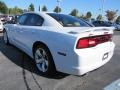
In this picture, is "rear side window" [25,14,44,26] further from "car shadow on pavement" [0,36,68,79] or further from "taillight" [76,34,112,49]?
"taillight" [76,34,112,49]

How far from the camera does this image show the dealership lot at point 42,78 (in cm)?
491

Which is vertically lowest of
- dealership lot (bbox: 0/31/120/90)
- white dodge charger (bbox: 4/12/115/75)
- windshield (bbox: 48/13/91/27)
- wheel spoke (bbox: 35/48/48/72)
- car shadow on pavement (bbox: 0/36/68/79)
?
dealership lot (bbox: 0/31/120/90)

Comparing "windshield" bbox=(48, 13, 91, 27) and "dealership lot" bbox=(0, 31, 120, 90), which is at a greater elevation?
"windshield" bbox=(48, 13, 91, 27)

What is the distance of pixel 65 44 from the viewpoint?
15.9 ft

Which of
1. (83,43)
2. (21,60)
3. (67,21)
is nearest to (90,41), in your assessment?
(83,43)

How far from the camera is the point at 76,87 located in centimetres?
492

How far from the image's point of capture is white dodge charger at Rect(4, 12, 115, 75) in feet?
15.6

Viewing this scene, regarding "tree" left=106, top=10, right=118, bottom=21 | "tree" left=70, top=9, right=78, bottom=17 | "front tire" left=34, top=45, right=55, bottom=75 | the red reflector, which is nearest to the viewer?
the red reflector

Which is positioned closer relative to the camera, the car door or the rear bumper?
the rear bumper

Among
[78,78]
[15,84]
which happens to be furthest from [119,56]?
[15,84]

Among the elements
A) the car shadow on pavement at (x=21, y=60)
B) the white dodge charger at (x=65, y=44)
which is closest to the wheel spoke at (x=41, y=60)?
the white dodge charger at (x=65, y=44)

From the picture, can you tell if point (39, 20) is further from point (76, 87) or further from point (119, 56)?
point (119, 56)

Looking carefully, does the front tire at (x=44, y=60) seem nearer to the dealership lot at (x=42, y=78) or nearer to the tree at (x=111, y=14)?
the dealership lot at (x=42, y=78)

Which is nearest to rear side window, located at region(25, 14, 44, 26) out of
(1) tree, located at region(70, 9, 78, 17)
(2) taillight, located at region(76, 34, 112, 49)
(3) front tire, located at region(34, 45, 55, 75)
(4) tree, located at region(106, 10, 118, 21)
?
(3) front tire, located at region(34, 45, 55, 75)
